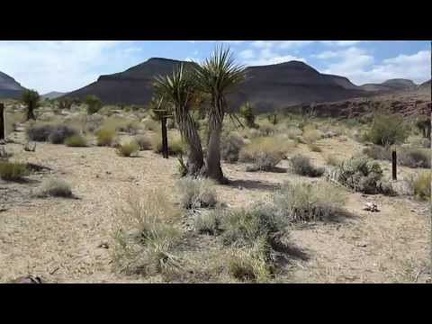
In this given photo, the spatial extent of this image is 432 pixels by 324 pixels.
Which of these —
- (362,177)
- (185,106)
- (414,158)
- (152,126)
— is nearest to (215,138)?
(185,106)

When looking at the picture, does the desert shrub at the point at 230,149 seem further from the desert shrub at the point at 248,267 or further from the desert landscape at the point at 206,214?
the desert shrub at the point at 248,267

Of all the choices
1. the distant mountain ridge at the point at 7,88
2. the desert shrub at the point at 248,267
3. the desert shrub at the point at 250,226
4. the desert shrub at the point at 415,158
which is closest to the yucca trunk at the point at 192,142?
the desert shrub at the point at 250,226

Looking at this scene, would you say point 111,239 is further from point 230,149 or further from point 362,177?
point 230,149

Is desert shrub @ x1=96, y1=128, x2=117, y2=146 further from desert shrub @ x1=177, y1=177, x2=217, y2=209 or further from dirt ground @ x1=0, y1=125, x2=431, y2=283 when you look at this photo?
desert shrub @ x1=177, y1=177, x2=217, y2=209

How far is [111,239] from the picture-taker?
23.2 ft

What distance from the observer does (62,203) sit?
944 cm

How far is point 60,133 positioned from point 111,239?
14.5 m

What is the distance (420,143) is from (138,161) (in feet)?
43.1
